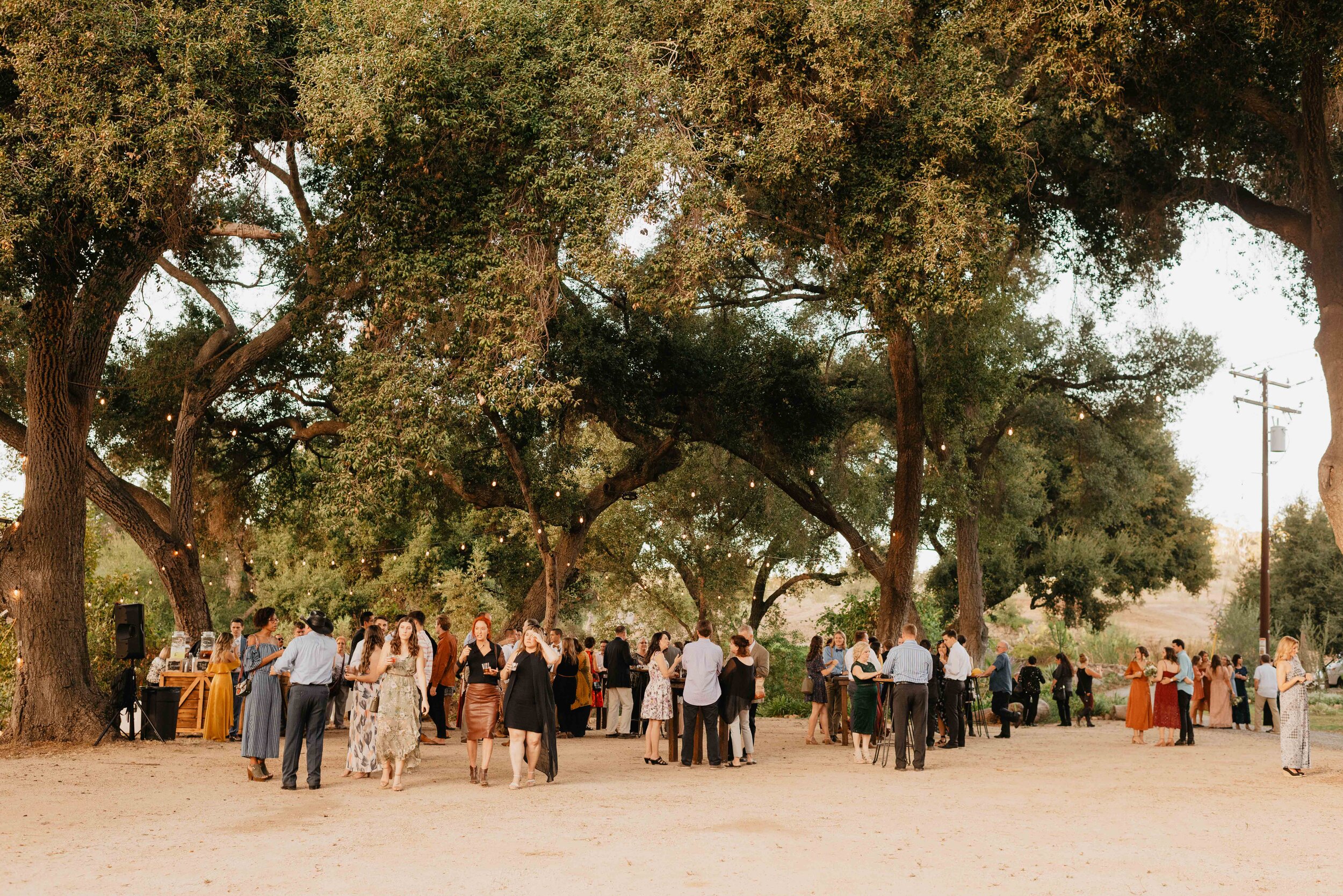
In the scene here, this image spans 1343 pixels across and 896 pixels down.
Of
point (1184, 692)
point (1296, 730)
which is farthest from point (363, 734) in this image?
point (1184, 692)

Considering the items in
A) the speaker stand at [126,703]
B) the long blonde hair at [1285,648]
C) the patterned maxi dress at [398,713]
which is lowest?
the speaker stand at [126,703]

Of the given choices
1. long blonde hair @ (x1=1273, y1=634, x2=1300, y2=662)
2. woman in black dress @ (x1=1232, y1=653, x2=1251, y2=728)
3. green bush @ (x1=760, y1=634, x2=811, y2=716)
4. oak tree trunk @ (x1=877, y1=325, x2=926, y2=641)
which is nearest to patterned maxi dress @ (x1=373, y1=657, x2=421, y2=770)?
long blonde hair @ (x1=1273, y1=634, x2=1300, y2=662)

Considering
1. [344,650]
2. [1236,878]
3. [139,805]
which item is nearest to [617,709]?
[344,650]

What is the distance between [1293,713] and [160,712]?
13.9 metres

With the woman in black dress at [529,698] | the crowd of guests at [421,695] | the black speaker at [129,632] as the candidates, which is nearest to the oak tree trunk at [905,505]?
the crowd of guests at [421,695]

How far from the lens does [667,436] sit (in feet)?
68.3

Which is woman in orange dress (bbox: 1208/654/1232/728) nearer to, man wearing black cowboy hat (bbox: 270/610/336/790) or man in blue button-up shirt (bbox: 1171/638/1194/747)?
man in blue button-up shirt (bbox: 1171/638/1194/747)

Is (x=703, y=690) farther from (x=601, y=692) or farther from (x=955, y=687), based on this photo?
(x=601, y=692)

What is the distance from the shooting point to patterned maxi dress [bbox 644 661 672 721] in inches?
520

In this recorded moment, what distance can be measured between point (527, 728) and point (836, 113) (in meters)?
7.48

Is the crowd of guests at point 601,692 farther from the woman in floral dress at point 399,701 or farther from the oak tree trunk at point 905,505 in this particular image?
the oak tree trunk at point 905,505

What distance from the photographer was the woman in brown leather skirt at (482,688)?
10.4 metres

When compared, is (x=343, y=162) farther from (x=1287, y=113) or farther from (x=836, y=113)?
(x=1287, y=113)

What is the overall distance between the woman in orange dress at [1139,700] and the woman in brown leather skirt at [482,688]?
10775 mm
